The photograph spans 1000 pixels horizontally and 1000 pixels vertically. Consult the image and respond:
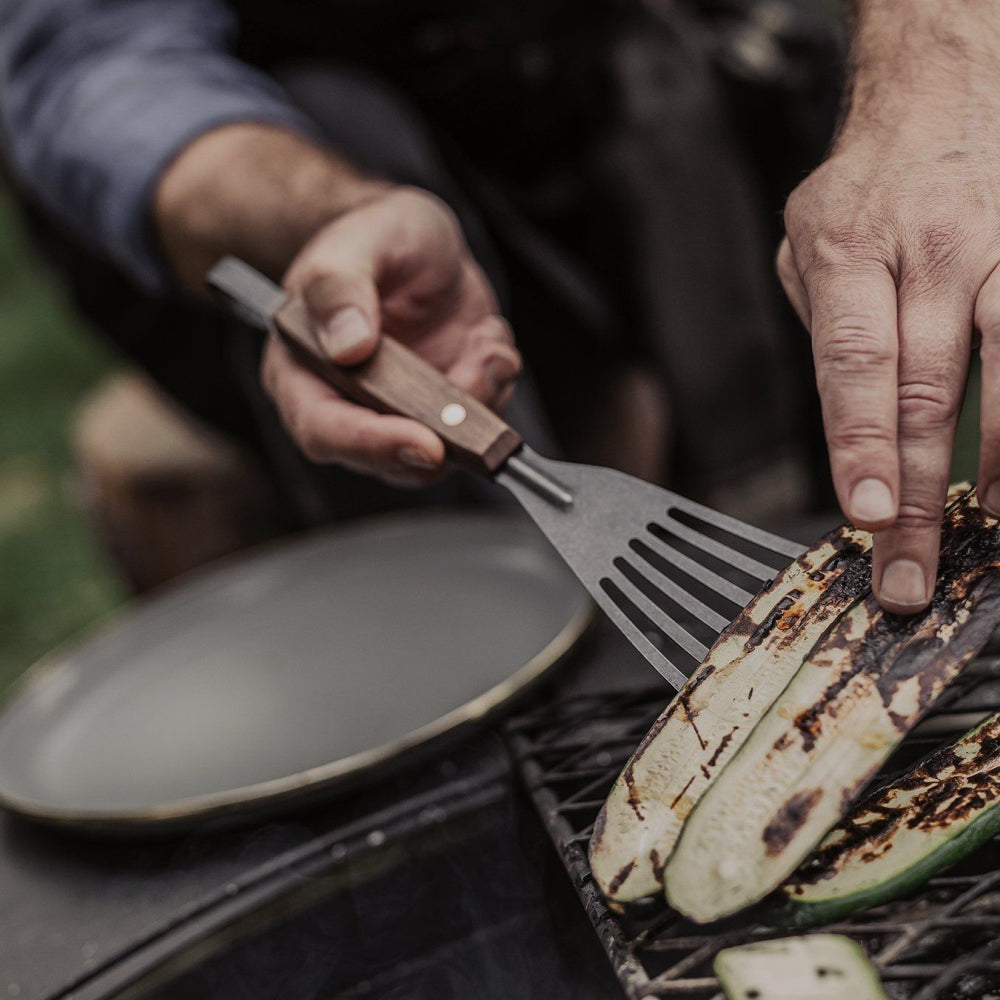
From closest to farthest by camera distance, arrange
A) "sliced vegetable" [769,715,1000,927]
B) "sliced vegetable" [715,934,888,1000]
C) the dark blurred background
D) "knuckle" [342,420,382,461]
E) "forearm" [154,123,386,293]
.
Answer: "sliced vegetable" [715,934,888,1000]
"sliced vegetable" [769,715,1000,927]
"knuckle" [342,420,382,461]
"forearm" [154,123,386,293]
the dark blurred background

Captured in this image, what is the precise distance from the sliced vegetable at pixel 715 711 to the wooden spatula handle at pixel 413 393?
428 millimetres

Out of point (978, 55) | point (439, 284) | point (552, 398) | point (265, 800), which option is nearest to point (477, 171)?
point (552, 398)

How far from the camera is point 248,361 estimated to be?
9.47 feet

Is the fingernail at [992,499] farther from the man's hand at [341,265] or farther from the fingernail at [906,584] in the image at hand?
the man's hand at [341,265]

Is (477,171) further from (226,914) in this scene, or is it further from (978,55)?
(226,914)

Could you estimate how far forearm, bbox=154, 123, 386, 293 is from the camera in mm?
Answer: 2092

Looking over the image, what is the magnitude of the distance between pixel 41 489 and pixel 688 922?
5.03 metres

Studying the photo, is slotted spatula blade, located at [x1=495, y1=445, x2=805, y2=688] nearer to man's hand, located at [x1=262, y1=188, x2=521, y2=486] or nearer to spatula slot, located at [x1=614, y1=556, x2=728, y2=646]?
spatula slot, located at [x1=614, y1=556, x2=728, y2=646]

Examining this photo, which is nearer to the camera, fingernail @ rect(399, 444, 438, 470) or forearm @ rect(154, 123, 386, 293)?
fingernail @ rect(399, 444, 438, 470)

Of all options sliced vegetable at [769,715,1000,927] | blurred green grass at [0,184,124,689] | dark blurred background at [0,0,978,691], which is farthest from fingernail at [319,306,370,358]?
blurred green grass at [0,184,124,689]

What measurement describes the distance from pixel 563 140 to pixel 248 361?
1108 mm

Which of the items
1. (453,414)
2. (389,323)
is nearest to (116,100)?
(389,323)

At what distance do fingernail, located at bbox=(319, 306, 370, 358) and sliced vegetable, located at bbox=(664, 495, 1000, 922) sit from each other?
31.4 inches

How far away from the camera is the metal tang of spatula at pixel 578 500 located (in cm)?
118
